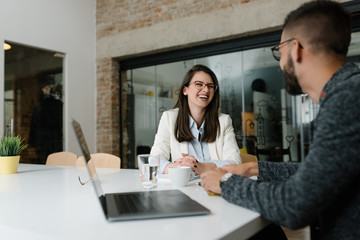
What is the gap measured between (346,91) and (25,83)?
176 inches

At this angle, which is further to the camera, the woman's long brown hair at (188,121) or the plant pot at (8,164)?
the woman's long brown hair at (188,121)

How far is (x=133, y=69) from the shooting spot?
5129 mm

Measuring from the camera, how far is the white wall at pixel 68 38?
163 inches

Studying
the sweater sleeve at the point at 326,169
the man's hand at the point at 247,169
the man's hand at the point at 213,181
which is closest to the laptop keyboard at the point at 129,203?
the man's hand at the point at 213,181

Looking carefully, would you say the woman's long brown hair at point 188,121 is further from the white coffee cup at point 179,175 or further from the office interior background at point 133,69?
the office interior background at point 133,69

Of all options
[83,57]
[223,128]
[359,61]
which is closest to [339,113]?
[223,128]

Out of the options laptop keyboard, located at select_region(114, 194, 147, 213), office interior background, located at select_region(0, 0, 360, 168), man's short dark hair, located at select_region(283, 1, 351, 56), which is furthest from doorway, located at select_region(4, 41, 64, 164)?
man's short dark hair, located at select_region(283, 1, 351, 56)

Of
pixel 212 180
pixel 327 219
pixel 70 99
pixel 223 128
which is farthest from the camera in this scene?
pixel 70 99

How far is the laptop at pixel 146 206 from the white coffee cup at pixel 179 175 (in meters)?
0.18

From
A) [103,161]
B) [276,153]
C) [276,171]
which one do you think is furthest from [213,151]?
[276,153]

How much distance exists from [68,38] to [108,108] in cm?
129

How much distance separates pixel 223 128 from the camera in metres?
2.18

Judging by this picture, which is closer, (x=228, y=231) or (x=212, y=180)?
(x=228, y=231)

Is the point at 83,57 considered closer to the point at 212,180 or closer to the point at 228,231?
the point at 212,180
